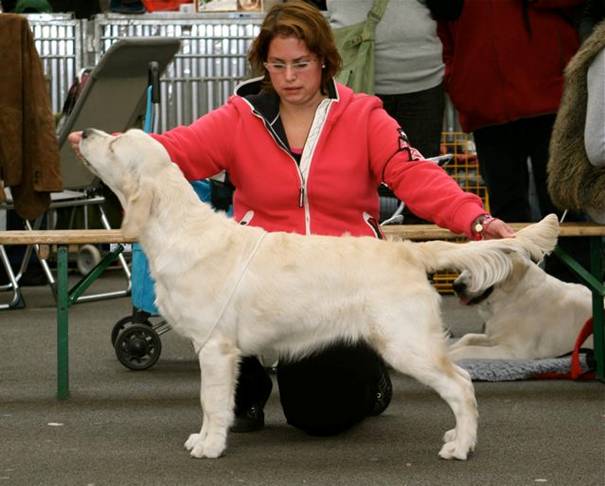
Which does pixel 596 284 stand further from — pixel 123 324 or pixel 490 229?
pixel 123 324

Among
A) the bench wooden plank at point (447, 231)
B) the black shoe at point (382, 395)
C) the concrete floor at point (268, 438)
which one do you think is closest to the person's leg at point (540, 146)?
the bench wooden plank at point (447, 231)

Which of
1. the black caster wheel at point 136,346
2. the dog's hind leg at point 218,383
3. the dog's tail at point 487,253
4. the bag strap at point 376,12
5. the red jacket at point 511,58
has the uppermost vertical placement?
the bag strap at point 376,12

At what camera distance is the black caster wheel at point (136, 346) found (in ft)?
15.1

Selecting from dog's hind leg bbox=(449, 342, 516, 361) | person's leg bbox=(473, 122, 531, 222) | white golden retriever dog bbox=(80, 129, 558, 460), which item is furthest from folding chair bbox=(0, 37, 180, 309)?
white golden retriever dog bbox=(80, 129, 558, 460)

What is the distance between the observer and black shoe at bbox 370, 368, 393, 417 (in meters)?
3.72

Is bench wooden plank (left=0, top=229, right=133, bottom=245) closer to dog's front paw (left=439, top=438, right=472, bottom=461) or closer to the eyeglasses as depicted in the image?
the eyeglasses

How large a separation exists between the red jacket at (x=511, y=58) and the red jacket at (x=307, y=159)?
148 centimetres

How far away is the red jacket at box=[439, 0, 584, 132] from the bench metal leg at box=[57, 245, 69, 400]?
1825 mm

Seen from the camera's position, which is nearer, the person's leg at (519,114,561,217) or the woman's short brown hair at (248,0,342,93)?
the woman's short brown hair at (248,0,342,93)

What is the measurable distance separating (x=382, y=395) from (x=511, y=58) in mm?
1768

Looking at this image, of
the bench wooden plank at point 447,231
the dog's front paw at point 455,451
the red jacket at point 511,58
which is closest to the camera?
the dog's front paw at point 455,451

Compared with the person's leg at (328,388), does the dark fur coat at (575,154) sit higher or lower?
higher

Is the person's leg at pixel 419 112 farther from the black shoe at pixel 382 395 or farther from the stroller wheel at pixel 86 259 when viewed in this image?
A: the stroller wheel at pixel 86 259

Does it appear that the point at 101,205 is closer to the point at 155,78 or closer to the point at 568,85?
the point at 155,78
